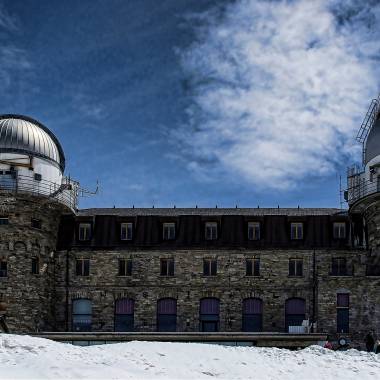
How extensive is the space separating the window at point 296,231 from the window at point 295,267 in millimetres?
1733

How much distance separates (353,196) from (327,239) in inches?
132

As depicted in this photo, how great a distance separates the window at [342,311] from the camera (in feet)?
174

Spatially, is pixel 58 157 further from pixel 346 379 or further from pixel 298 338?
pixel 346 379

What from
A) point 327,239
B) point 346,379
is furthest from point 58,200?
point 346,379

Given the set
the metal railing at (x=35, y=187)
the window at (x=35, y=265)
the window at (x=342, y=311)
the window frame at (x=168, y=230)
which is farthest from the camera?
the window frame at (x=168, y=230)

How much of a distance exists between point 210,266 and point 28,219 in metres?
12.2

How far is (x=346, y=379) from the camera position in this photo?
34.9 m

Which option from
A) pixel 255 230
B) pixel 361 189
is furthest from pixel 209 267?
pixel 361 189

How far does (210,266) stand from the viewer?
55656 millimetres

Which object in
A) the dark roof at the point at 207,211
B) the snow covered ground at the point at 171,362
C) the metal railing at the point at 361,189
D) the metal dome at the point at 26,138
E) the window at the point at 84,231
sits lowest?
the snow covered ground at the point at 171,362

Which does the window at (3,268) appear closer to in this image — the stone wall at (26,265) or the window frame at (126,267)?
the stone wall at (26,265)

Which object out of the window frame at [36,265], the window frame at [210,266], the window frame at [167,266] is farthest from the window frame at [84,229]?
the window frame at [210,266]

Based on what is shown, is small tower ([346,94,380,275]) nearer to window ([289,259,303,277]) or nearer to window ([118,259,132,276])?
window ([289,259,303,277])

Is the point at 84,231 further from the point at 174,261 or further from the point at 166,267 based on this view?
the point at 174,261
